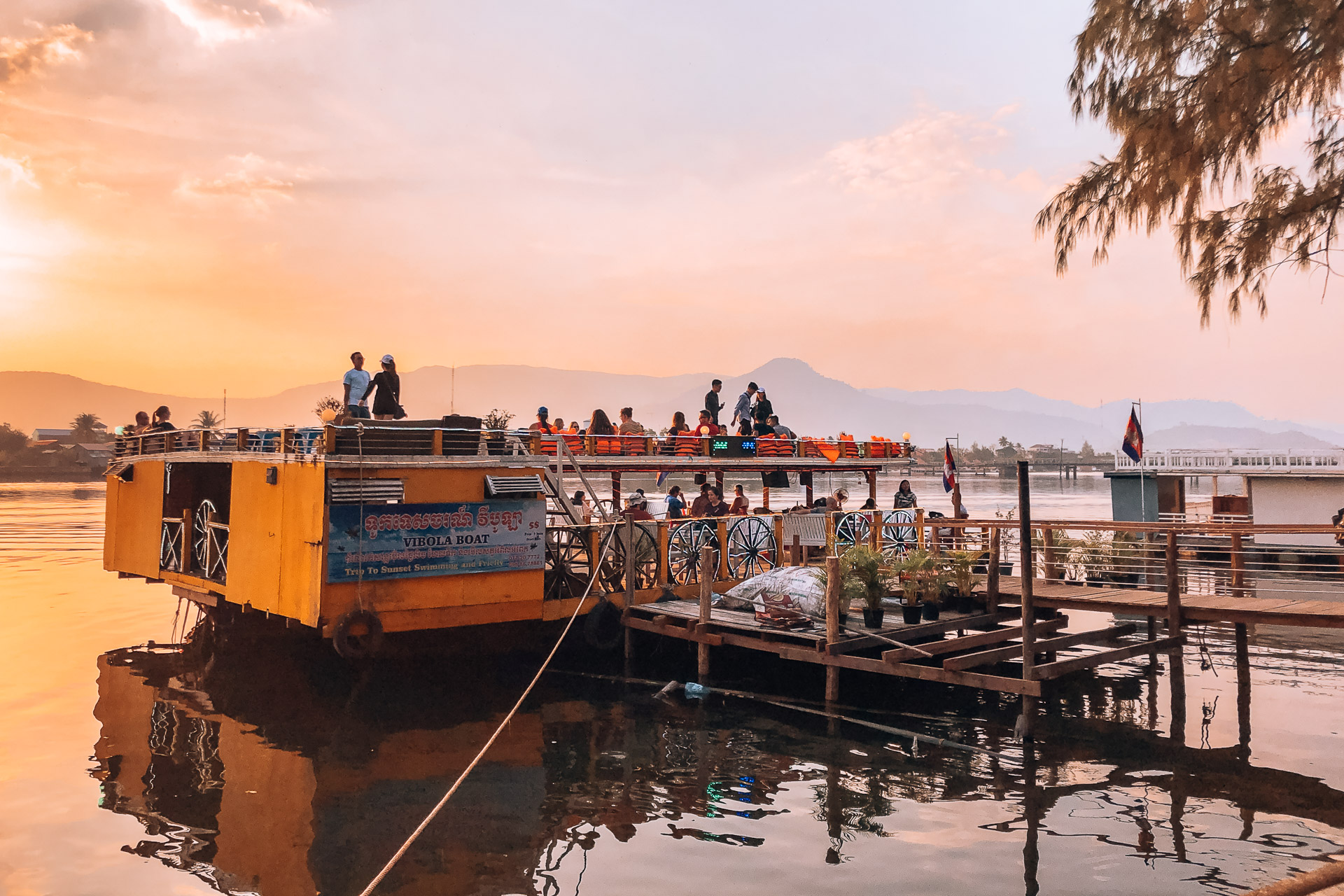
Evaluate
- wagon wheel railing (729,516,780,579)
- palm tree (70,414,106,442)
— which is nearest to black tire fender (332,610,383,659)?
wagon wheel railing (729,516,780,579)

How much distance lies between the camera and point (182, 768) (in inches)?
487

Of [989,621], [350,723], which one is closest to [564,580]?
[350,723]

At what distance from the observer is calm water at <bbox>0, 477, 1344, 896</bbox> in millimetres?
8984

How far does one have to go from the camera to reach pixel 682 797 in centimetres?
1094

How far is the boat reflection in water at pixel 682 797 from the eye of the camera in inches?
353

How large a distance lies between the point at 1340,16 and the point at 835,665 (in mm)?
10479

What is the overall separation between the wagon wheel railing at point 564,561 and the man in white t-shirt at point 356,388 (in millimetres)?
4168

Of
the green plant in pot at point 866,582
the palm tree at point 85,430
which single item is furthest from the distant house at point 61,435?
the green plant in pot at point 866,582

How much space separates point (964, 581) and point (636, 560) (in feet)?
21.4

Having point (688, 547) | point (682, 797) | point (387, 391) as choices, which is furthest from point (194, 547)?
point (682, 797)

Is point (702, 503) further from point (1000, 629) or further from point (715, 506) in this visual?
point (1000, 629)

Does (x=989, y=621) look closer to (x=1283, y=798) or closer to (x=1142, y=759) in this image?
(x=1142, y=759)

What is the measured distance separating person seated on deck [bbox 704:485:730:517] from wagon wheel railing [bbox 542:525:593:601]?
352cm

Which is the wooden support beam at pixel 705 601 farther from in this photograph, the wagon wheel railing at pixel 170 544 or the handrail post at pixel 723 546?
the wagon wheel railing at pixel 170 544
